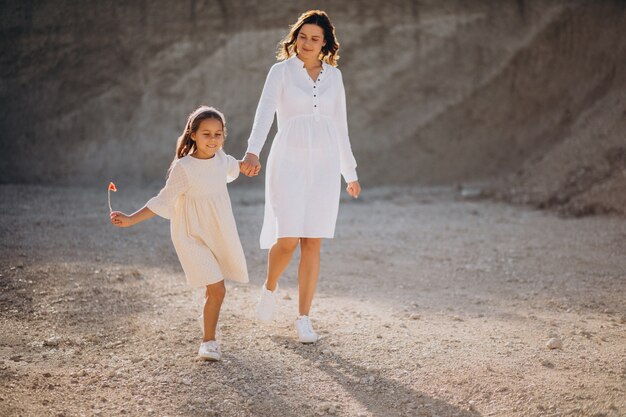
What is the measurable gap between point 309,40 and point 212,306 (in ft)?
4.65

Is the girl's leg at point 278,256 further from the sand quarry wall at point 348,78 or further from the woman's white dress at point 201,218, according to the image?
the sand quarry wall at point 348,78

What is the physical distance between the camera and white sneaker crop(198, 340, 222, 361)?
3.19 metres

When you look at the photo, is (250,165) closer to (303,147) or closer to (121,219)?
(303,147)

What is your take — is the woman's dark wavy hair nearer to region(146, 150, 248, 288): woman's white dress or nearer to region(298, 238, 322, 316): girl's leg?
region(146, 150, 248, 288): woman's white dress

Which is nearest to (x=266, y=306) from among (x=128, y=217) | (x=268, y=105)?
(x=128, y=217)

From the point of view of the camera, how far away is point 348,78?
971 cm

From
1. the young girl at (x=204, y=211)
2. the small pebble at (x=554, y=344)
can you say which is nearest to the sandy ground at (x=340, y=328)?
the small pebble at (x=554, y=344)

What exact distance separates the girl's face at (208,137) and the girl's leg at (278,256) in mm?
612

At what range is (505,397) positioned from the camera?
2.86 metres

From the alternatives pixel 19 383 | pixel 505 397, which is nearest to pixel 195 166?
pixel 19 383

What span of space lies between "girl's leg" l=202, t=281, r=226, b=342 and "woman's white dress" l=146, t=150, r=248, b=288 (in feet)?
0.18

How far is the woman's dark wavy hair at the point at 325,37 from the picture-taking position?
345 centimetres

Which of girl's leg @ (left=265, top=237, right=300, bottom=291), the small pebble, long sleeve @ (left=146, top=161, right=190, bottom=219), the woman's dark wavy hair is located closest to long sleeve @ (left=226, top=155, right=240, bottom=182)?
long sleeve @ (left=146, top=161, right=190, bottom=219)

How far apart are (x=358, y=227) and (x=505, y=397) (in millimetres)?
4041
